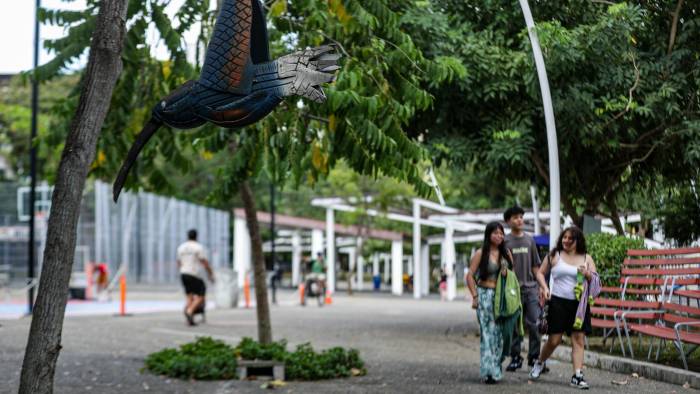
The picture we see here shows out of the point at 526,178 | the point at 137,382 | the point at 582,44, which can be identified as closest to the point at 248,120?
the point at 137,382

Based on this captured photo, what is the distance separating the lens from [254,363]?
37.4 feet

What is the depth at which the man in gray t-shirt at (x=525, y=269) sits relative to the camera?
1176cm

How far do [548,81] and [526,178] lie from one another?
119 inches

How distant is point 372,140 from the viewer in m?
9.79

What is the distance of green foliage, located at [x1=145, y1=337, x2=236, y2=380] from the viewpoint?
442 inches

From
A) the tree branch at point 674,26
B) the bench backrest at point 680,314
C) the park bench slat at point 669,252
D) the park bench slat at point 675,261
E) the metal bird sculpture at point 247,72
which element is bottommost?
the bench backrest at point 680,314

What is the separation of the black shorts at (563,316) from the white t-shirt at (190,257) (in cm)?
1010

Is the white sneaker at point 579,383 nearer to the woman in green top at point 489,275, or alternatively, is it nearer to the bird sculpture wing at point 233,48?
the woman in green top at point 489,275

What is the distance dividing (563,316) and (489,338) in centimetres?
77

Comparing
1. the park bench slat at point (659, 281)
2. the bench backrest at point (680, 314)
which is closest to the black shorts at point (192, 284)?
the park bench slat at point (659, 281)

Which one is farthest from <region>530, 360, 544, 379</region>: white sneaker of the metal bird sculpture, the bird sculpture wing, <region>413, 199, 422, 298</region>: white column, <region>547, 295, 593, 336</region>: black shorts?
<region>413, 199, 422, 298</region>: white column

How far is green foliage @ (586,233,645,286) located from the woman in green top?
17.6 feet

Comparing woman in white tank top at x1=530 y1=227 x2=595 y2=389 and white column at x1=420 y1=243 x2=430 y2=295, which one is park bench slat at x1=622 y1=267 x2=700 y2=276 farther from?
white column at x1=420 y1=243 x2=430 y2=295

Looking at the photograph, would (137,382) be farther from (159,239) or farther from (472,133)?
(159,239)
